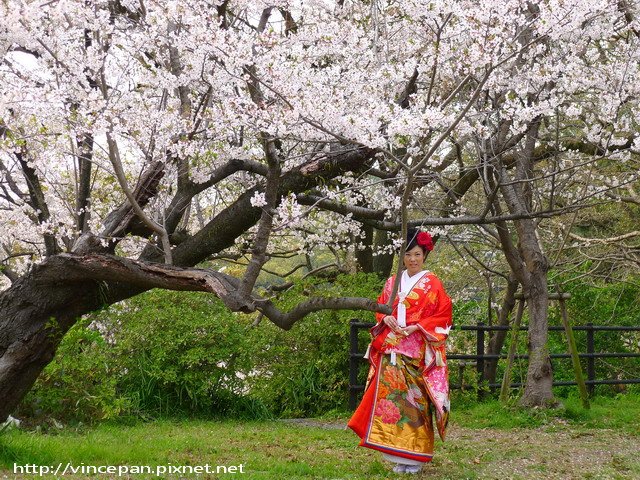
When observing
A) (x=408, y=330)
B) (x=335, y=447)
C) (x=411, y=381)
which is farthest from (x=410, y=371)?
(x=335, y=447)

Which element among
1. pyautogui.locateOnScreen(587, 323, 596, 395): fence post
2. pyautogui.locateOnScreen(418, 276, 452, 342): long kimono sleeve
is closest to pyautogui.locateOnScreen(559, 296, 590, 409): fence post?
pyautogui.locateOnScreen(587, 323, 596, 395): fence post

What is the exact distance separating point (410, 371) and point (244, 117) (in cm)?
221

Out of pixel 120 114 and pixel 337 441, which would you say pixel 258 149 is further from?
pixel 337 441

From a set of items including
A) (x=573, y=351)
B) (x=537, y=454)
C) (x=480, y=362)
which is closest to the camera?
(x=537, y=454)

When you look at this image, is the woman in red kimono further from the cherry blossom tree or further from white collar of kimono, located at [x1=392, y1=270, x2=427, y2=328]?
the cherry blossom tree

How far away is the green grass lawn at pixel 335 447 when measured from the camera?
5324 mm

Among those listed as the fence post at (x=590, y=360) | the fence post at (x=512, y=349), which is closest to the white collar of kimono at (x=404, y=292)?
the fence post at (x=512, y=349)

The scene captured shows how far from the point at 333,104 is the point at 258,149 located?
255 centimetres

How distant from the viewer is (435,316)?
19.0 feet

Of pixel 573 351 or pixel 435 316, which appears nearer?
pixel 435 316

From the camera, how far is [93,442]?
19.3 ft

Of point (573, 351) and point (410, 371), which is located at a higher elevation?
point (573, 351)

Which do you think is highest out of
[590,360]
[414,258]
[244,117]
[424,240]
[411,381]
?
[244,117]

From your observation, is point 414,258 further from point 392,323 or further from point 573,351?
point 573,351
